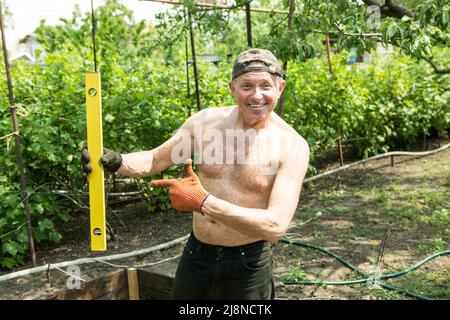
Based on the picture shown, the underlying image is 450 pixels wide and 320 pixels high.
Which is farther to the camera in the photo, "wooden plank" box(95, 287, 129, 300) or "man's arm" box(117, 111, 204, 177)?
"wooden plank" box(95, 287, 129, 300)

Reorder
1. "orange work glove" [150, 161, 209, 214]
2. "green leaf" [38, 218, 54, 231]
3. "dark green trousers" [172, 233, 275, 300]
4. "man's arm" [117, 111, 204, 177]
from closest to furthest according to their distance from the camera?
"orange work glove" [150, 161, 209, 214]
"dark green trousers" [172, 233, 275, 300]
"man's arm" [117, 111, 204, 177]
"green leaf" [38, 218, 54, 231]

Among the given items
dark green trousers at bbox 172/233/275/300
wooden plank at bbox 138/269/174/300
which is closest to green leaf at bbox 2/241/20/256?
wooden plank at bbox 138/269/174/300

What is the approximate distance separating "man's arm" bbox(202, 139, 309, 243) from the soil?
5.68 feet

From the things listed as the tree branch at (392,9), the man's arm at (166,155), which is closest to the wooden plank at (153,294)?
the man's arm at (166,155)

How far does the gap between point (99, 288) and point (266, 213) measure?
1.91 metres

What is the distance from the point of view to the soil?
3.79 meters

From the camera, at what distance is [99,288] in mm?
3461

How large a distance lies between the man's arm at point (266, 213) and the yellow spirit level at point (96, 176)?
54 cm

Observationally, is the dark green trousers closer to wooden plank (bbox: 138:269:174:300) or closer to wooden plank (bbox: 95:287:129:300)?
wooden plank (bbox: 138:269:174:300)

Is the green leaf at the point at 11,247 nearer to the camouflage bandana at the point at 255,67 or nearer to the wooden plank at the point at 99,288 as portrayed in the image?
the wooden plank at the point at 99,288

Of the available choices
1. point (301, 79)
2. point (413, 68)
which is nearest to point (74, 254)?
point (301, 79)

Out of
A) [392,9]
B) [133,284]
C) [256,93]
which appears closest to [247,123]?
[256,93]
